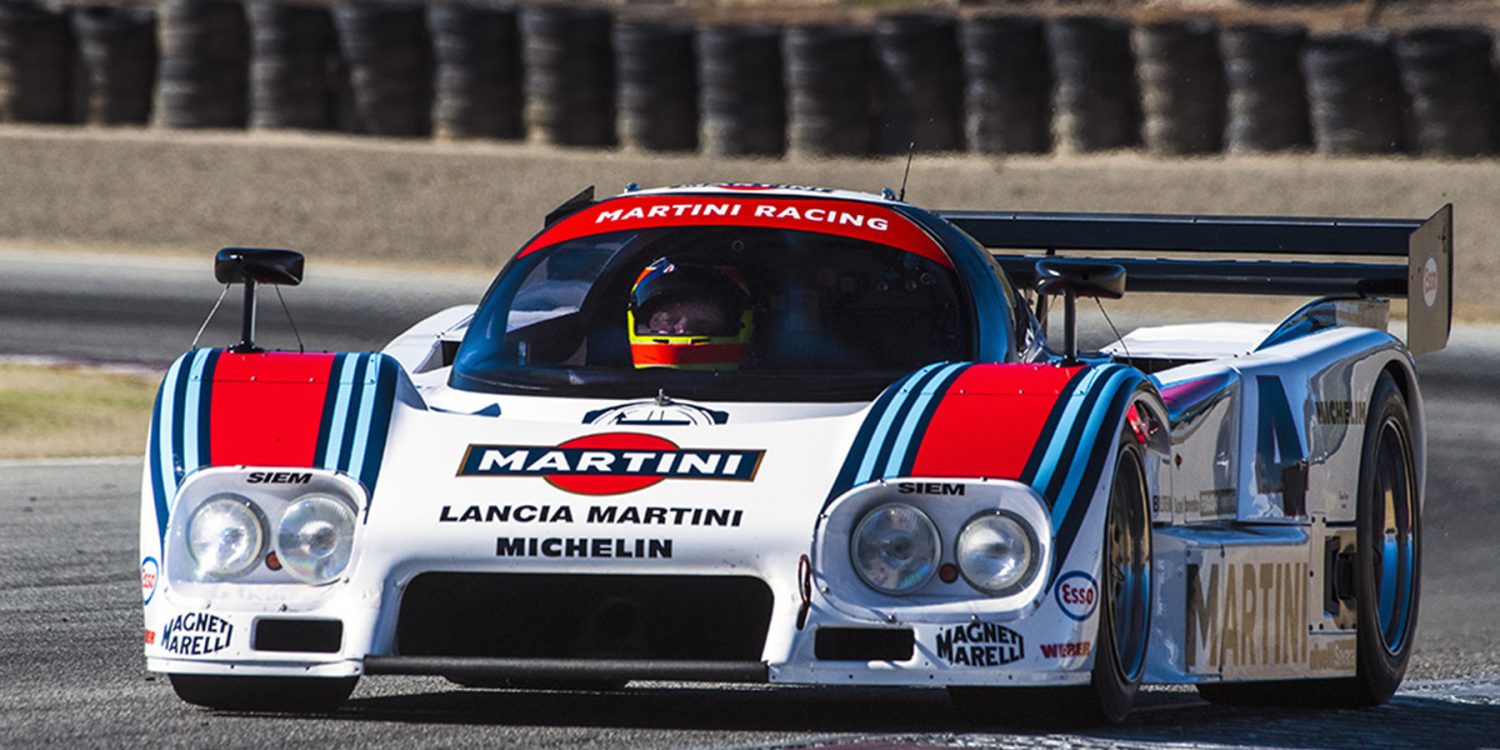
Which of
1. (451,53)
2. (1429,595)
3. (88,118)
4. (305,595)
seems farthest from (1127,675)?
(88,118)

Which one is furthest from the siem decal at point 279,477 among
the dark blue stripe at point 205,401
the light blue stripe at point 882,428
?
the light blue stripe at point 882,428

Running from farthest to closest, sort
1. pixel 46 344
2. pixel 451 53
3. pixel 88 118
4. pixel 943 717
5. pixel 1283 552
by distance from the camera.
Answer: pixel 88 118
pixel 451 53
pixel 46 344
pixel 1283 552
pixel 943 717

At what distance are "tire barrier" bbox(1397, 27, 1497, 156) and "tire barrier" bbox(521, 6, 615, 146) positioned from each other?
6167mm

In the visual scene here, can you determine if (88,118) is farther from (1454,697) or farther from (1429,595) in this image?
(1454,697)

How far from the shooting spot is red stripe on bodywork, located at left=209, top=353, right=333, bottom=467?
500 centimetres

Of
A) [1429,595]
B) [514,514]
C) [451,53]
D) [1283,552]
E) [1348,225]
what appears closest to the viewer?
[514,514]

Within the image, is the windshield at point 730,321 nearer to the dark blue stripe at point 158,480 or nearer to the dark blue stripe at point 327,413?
the dark blue stripe at point 327,413

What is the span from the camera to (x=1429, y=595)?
9.20m

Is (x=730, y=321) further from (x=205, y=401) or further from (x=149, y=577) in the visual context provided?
(x=149, y=577)

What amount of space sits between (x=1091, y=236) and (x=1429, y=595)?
2.10 meters

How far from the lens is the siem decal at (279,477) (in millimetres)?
4941

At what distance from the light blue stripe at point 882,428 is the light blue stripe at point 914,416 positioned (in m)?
0.03

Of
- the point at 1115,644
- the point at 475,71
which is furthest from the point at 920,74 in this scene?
the point at 1115,644

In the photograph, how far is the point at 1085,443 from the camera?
4.87 meters
